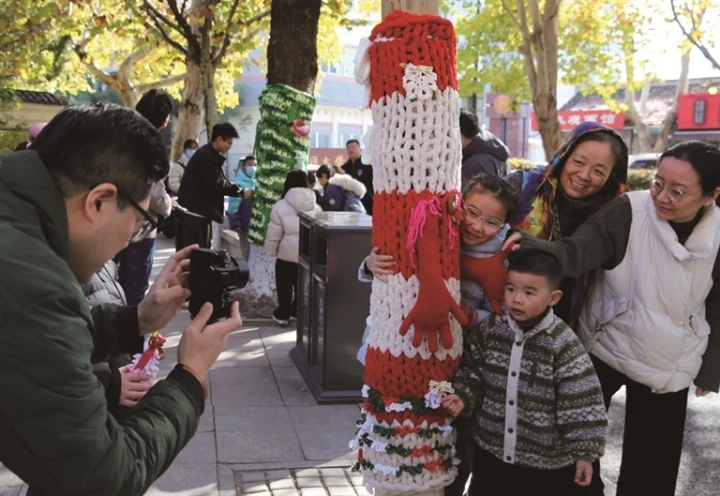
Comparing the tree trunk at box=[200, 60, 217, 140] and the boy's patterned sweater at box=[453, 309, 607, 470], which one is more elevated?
the tree trunk at box=[200, 60, 217, 140]

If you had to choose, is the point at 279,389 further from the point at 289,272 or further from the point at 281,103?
the point at 281,103

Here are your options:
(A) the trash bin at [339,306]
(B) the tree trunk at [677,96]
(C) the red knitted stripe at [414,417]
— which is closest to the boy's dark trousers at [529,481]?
(C) the red knitted stripe at [414,417]

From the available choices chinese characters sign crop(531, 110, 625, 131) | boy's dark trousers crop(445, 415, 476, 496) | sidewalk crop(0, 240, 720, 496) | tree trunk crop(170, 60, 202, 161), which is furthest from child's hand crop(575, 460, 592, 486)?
chinese characters sign crop(531, 110, 625, 131)

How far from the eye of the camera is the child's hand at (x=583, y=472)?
2773 millimetres

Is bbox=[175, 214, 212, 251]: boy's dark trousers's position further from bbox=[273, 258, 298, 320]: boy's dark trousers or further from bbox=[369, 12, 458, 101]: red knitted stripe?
bbox=[369, 12, 458, 101]: red knitted stripe

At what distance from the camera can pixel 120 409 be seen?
2.44m

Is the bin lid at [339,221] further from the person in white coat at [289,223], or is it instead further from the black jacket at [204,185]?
the black jacket at [204,185]

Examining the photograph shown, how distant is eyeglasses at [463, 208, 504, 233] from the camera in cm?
285

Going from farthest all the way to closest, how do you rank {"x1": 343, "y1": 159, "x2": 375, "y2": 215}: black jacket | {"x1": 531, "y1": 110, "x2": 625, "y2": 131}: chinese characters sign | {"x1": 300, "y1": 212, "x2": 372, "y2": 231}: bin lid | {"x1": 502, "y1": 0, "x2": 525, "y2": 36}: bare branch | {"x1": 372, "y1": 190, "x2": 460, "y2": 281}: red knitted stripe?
{"x1": 531, "y1": 110, "x2": 625, "y2": 131}: chinese characters sign, {"x1": 502, "y1": 0, "x2": 525, "y2": 36}: bare branch, {"x1": 343, "y1": 159, "x2": 375, "y2": 215}: black jacket, {"x1": 300, "y1": 212, "x2": 372, "y2": 231}: bin lid, {"x1": 372, "y1": 190, "x2": 460, "y2": 281}: red knitted stripe

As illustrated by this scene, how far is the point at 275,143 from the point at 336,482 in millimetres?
4789

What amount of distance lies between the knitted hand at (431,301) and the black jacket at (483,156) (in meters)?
2.75

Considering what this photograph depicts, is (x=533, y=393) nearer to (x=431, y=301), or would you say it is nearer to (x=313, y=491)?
(x=431, y=301)

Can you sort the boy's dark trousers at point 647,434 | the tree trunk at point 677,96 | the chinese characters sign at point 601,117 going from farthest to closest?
the chinese characters sign at point 601,117
the tree trunk at point 677,96
the boy's dark trousers at point 647,434

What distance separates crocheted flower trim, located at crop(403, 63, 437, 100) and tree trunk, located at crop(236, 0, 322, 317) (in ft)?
17.9
